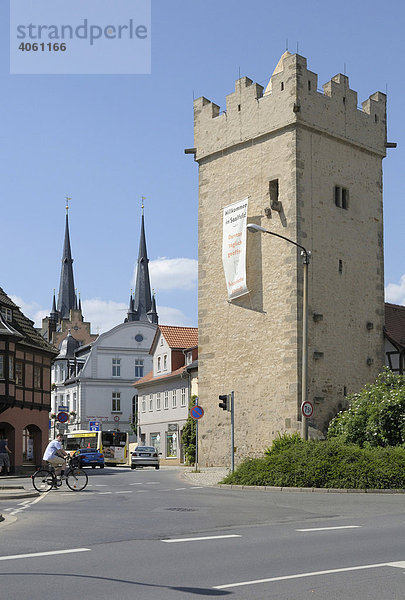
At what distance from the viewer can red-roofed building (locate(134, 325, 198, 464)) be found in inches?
2243

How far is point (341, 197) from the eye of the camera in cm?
3647

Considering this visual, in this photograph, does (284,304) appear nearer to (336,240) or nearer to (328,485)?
(336,240)

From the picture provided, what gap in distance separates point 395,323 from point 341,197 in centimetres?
647

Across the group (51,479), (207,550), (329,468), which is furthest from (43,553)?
(51,479)

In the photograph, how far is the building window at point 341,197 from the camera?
119ft


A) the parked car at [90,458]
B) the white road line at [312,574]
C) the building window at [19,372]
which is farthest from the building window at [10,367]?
the white road line at [312,574]

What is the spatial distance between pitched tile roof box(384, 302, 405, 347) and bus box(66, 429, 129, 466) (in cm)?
2370

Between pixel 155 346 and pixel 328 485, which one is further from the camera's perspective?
pixel 155 346

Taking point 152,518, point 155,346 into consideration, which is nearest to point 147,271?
point 155,346

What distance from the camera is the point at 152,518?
14.5 metres

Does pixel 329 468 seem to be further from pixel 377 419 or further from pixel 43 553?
pixel 43 553

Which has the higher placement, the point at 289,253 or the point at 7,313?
the point at 289,253

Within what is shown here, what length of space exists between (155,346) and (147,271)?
5455 centimetres

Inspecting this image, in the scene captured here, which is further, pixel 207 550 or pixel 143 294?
pixel 143 294
